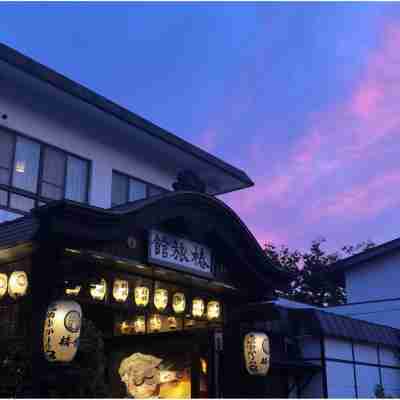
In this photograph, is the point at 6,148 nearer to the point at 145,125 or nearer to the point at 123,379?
the point at 145,125

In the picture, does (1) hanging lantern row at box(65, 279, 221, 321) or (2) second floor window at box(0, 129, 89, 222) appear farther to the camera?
(2) second floor window at box(0, 129, 89, 222)

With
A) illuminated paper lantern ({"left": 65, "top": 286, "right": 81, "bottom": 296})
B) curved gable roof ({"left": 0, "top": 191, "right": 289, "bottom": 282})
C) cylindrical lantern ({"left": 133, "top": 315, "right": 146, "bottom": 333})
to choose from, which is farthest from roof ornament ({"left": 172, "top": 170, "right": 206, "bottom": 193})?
cylindrical lantern ({"left": 133, "top": 315, "right": 146, "bottom": 333})

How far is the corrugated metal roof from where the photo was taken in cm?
2175

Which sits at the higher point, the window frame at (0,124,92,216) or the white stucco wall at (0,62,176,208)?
the white stucco wall at (0,62,176,208)

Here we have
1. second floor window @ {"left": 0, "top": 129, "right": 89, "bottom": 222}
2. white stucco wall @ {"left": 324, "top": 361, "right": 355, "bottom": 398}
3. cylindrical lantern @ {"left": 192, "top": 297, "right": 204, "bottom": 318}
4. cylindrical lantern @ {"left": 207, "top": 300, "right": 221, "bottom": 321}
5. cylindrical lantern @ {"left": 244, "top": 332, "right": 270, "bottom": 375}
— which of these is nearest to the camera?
cylindrical lantern @ {"left": 244, "top": 332, "right": 270, "bottom": 375}

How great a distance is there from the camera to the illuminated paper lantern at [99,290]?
13866 mm

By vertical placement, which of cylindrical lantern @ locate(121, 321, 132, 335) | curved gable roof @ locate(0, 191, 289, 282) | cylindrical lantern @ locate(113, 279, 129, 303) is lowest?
cylindrical lantern @ locate(121, 321, 132, 335)

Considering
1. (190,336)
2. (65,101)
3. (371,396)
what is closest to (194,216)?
(190,336)

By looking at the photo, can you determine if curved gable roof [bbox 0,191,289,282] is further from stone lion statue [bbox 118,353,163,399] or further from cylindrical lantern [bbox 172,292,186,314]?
stone lion statue [bbox 118,353,163,399]

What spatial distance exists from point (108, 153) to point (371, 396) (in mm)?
13525

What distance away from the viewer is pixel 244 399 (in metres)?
15.1

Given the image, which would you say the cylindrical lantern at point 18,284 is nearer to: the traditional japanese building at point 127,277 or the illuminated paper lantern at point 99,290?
the traditional japanese building at point 127,277

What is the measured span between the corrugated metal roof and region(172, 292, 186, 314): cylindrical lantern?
23.3 feet

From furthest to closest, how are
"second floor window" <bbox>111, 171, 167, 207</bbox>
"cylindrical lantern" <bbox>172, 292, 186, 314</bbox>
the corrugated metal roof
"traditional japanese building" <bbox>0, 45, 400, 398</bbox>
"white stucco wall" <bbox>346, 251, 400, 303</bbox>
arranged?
"white stucco wall" <bbox>346, 251, 400, 303</bbox> → the corrugated metal roof → "second floor window" <bbox>111, 171, 167, 207</bbox> → "cylindrical lantern" <bbox>172, 292, 186, 314</bbox> → "traditional japanese building" <bbox>0, 45, 400, 398</bbox>
